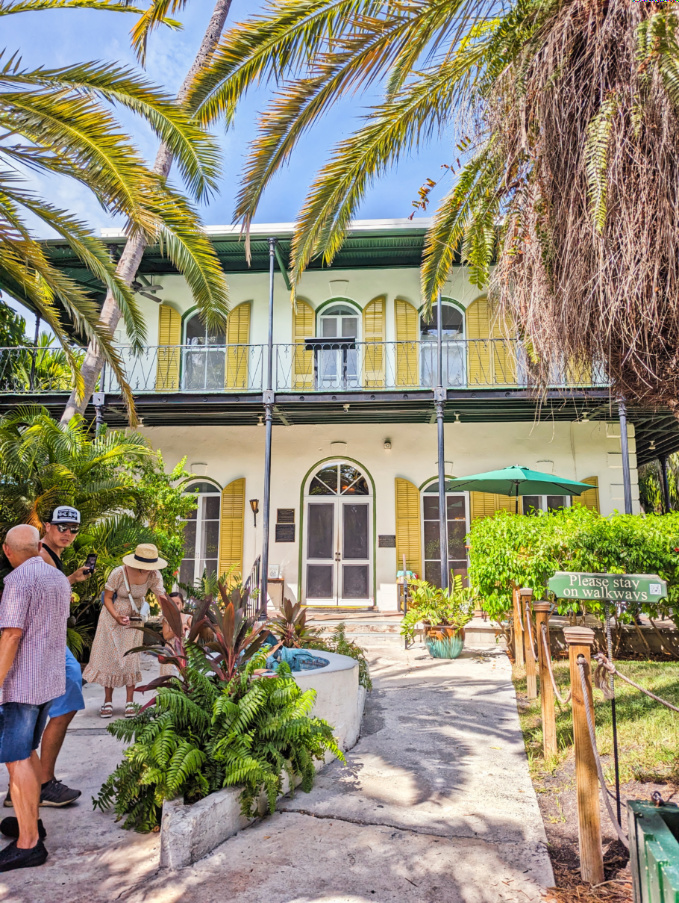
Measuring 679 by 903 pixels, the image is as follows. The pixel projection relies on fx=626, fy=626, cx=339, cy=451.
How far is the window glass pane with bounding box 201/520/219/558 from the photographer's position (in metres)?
12.6

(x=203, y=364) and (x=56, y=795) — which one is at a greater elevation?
(x=203, y=364)

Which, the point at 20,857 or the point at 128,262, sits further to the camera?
the point at 128,262

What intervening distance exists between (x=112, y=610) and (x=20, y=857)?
224 cm

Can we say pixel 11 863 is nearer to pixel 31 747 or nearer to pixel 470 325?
pixel 31 747

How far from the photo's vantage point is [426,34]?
12.3 feet

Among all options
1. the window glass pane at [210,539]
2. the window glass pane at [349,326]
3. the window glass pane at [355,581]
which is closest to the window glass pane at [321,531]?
the window glass pane at [355,581]

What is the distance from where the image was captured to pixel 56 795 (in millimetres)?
3393

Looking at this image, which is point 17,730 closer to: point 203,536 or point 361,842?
point 361,842

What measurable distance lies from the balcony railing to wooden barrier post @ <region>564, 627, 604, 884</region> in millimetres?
9067

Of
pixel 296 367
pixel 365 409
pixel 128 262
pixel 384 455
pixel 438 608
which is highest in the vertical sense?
pixel 296 367

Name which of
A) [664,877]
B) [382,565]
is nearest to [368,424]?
[382,565]

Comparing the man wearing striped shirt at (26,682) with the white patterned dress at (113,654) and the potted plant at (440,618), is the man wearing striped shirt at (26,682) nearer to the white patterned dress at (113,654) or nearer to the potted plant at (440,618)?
the white patterned dress at (113,654)

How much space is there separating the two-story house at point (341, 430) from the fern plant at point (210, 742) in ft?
27.1

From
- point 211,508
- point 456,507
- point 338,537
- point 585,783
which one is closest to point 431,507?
point 456,507
